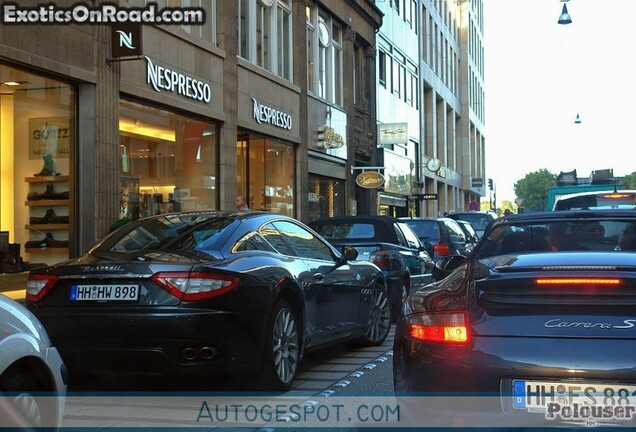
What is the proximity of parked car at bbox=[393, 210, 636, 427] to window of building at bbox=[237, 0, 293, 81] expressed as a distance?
15634mm

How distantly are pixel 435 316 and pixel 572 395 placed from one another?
2.56 feet

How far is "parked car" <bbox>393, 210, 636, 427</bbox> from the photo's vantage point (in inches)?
137

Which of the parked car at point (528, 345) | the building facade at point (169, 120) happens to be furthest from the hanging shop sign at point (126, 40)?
the parked car at point (528, 345)

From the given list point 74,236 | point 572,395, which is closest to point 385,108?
point 74,236

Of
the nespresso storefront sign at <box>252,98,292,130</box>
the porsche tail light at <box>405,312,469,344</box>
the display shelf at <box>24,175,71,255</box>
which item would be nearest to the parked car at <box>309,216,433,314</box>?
the display shelf at <box>24,175,71,255</box>

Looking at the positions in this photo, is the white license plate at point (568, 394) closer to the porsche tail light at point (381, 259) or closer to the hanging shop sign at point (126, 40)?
the porsche tail light at point (381, 259)

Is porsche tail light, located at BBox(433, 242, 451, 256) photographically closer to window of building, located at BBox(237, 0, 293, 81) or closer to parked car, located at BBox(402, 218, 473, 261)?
parked car, located at BBox(402, 218, 473, 261)

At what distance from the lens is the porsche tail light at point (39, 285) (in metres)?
5.85

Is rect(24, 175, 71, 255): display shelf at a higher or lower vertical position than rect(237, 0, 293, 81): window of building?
lower

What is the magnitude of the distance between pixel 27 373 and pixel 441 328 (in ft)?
6.88

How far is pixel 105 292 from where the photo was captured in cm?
565

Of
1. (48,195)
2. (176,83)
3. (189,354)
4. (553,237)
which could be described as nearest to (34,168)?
(48,195)

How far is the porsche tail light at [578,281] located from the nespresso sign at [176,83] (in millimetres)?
11601

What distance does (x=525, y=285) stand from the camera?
3838mm
